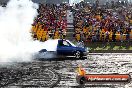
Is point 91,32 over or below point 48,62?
over

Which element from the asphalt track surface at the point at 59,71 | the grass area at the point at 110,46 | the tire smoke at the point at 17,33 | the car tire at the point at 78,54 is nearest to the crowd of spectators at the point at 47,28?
the tire smoke at the point at 17,33

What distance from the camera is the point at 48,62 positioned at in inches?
1021

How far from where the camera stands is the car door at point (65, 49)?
88.5 ft

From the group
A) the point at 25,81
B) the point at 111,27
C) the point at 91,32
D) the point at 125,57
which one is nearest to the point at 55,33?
the point at 91,32

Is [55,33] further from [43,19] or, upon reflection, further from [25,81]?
[25,81]

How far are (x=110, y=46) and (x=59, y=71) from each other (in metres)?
11.6

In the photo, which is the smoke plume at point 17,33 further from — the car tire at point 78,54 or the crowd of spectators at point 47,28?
Answer: the car tire at point 78,54

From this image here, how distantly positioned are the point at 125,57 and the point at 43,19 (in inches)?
559

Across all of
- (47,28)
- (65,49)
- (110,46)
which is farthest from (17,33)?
(110,46)

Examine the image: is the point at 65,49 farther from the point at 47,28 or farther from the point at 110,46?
the point at 47,28

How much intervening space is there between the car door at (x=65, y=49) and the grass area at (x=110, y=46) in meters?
5.03

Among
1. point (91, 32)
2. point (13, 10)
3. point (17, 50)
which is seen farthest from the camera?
point (91, 32)

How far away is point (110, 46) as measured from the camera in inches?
1282

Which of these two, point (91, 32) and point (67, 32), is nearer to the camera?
point (91, 32)
